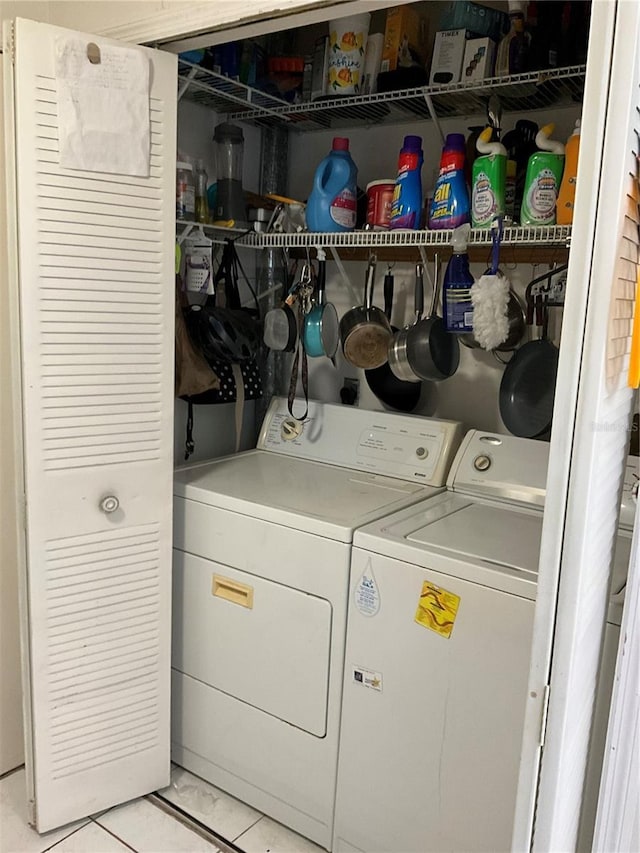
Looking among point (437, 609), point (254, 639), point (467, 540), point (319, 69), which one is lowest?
point (254, 639)

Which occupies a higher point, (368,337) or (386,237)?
(386,237)

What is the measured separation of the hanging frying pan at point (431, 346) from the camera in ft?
7.20

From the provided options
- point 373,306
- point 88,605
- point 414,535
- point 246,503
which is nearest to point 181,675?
point 88,605

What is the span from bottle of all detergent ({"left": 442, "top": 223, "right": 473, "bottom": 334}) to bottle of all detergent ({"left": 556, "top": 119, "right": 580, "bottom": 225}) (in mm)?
307

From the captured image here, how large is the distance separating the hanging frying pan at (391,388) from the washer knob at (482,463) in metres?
0.38

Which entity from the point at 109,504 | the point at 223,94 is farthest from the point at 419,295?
the point at 109,504

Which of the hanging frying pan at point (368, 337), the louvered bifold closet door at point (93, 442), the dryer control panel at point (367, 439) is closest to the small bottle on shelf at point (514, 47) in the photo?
the hanging frying pan at point (368, 337)

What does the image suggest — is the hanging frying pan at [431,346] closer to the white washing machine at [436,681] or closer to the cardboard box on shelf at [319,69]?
the white washing machine at [436,681]

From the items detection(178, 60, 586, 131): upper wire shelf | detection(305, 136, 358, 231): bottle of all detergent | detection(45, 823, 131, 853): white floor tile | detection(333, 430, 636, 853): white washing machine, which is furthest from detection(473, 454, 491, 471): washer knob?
detection(45, 823, 131, 853): white floor tile

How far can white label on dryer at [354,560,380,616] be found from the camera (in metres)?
1.75

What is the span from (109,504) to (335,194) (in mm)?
1177

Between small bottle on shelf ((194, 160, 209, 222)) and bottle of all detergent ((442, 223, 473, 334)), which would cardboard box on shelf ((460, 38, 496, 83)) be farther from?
small bottle on shelf ((194, 160, 209, 222))

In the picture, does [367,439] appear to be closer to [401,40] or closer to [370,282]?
[370,282]

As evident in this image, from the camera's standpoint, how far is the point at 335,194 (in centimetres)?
224
